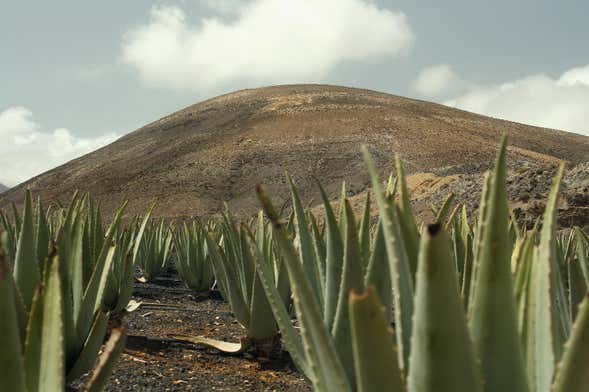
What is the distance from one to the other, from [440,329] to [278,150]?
4795 cm

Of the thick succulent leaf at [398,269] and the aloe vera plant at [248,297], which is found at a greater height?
the thick succulent leaf at [398,269]

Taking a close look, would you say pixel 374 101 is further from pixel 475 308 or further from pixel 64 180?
pixel 475 308

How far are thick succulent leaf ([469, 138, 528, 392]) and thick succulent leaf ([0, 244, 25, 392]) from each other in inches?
26.0

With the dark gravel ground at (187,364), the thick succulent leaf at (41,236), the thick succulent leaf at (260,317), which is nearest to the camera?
the thick succulent leaf at (41,236)

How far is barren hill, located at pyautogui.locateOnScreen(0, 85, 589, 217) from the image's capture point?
4197 centimetres

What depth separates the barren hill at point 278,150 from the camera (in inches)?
1652

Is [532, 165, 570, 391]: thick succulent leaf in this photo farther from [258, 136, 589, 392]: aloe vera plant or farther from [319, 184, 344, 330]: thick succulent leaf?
[319, 184, 344, 330]: thick succulent leaf

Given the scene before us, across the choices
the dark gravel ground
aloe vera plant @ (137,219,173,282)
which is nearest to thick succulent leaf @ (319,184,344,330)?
the dark gravel ground

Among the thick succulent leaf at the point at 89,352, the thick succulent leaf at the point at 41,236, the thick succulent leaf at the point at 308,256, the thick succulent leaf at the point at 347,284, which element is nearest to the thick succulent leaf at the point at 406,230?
the thick succulent leaf at the point at 347,284

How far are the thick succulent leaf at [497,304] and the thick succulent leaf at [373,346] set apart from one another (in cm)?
17

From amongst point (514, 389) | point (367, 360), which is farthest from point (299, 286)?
point (514, 389)

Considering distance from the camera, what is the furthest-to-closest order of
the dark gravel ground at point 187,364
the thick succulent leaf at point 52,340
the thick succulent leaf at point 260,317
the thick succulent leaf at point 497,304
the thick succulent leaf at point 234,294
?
the thick succulent leaf at point 234,294 → the thick succulent leaf at point 260,317 → the dark gravel ground at point 187,364 → the thick succulent leaf at point 52,340 → the thick succulent leaf at point 497,304

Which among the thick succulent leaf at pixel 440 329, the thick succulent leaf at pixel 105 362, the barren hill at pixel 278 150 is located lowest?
the thick succulent leaf at pixel 105 362

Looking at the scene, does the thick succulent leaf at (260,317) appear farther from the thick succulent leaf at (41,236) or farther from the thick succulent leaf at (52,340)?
the thick succulent leaf at (52,340)
